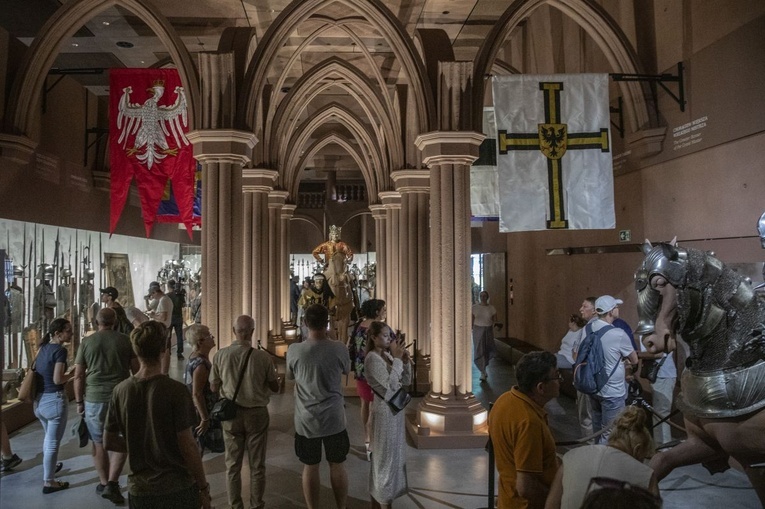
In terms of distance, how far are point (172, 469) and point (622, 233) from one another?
6462 millimetres

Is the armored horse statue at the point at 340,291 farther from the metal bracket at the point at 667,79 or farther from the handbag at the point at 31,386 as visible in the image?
the handbag at the point at 31,386

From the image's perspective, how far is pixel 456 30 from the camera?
998 cm

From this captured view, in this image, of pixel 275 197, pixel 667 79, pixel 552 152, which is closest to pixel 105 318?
pixel 552 152

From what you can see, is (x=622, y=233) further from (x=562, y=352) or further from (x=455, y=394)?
(x=455, y=394)

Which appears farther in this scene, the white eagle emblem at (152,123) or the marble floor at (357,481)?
the white eagle emblem at (152,123)

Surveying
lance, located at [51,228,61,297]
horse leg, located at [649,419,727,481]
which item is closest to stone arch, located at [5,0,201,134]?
lance, located at [51,228,61,297]

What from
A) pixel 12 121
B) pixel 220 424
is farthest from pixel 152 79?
pixel 220 424

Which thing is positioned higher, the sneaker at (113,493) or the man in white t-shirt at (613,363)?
the man in white t-shirt at (613,363)

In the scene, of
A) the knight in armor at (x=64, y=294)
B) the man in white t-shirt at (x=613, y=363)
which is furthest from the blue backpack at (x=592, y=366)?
the knight in armor at (x=64, y=294)

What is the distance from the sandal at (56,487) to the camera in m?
4.78

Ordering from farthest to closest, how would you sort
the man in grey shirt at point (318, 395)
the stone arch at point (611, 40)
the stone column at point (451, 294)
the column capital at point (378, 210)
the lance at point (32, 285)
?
the column capital at point (378, 210)
the lance at point (32, 285)
the stone arch at point (611, 40)
the stone column at point (451, 294)
the man in grey shirt at point (318, 395)

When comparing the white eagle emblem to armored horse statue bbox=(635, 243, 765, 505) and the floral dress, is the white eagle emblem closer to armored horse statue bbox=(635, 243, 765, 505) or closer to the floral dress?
the floral dress

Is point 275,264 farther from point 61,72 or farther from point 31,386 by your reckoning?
point 31,386

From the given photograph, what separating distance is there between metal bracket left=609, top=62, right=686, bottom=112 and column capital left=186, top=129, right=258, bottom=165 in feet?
14.1
